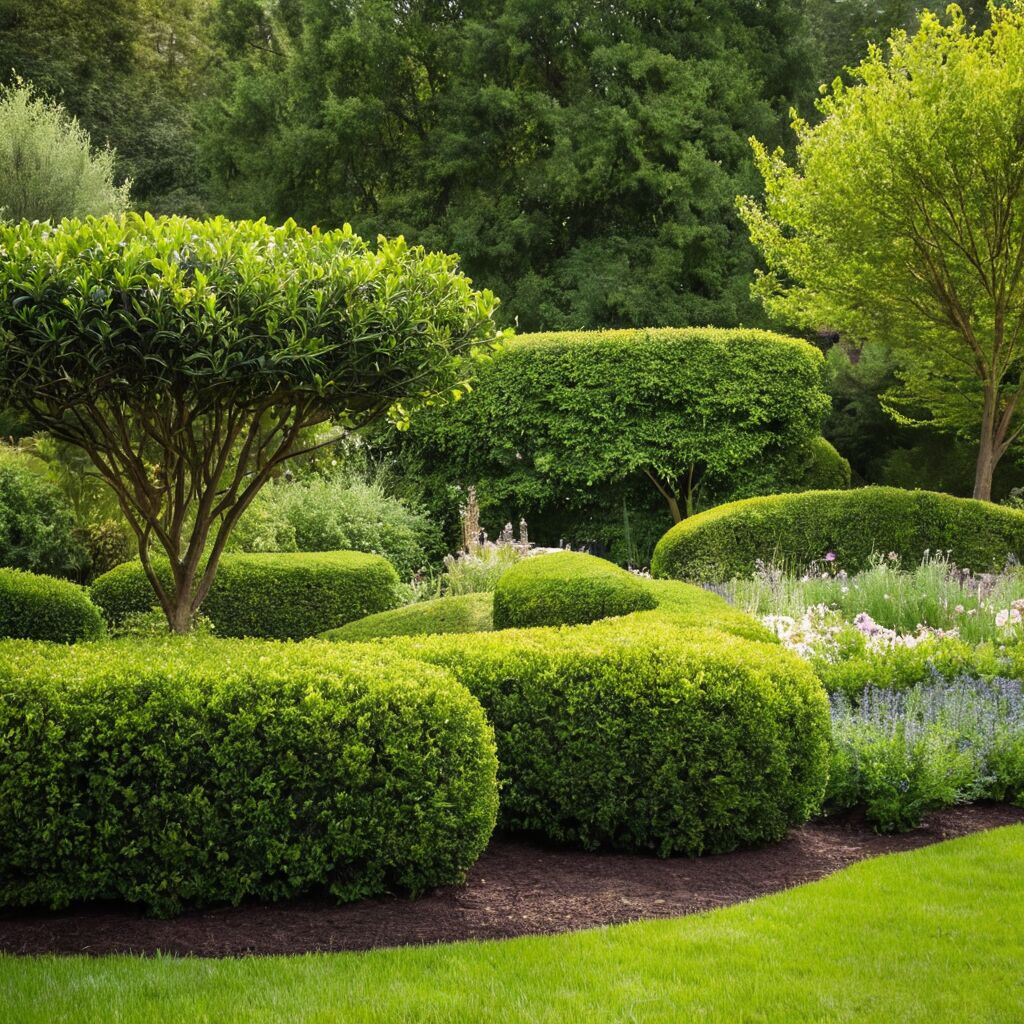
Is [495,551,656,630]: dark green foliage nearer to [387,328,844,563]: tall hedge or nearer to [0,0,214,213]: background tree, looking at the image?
[387,328,844,563]: tall hedge

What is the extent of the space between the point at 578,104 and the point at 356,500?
11.9 meters

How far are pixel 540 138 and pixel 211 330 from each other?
1844 centimetres

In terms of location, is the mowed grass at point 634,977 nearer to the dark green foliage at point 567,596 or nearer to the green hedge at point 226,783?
the green hedge at point 226,783

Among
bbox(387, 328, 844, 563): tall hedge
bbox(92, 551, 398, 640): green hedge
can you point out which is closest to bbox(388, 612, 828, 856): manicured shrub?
bbox(92, 551, 398, 640): green hedge

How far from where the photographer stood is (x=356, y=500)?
12203 mm

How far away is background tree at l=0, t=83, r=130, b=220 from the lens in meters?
18.6

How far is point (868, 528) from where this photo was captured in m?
10.9

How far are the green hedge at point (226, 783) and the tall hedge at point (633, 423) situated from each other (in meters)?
→ 9.76

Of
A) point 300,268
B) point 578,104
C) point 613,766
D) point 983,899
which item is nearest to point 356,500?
point 300,268

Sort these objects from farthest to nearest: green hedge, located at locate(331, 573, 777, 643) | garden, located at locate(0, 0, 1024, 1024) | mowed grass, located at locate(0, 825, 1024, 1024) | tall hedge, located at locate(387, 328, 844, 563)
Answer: tall hedge, located at locate(387, 328, 844, 563), green hedge, located at locate(331, 573, 777, 643), garden, located at locate(0, 0, 1024, 1024), mowed grass, located at locate(0, 825, 1024, 1024)

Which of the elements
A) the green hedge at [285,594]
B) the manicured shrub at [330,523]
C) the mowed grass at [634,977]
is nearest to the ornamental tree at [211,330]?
the mowed grass at [634,977]

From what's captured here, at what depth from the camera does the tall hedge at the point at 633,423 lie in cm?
1340

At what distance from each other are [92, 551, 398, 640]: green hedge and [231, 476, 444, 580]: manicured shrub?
5.64 ft

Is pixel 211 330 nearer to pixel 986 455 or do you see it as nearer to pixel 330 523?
pixel 330 523
